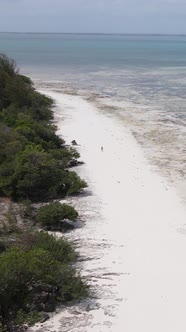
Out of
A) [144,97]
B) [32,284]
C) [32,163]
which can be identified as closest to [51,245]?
[32,284]

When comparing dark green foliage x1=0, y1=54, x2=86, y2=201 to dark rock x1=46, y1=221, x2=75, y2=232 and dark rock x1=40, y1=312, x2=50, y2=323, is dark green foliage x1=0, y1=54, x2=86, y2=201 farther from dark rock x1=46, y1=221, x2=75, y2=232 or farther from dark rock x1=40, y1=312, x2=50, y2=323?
dark rock x1=40, y1=312, x2=50, y2=323

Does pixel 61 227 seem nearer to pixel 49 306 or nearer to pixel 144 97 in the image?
pixel 49 306

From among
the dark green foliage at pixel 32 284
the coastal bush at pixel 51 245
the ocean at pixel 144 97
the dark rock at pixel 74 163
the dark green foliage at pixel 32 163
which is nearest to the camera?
the dark green foliage at pixel 32 284

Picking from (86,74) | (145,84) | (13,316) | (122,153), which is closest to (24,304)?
(13,316)

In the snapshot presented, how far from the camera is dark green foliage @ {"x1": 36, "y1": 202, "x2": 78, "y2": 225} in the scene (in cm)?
1371

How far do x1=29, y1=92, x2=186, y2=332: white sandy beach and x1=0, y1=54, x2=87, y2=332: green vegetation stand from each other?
484 mm

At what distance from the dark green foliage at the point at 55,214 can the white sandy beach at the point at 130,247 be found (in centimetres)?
57

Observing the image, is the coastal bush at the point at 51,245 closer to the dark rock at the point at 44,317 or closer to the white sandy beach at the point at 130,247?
the white sandy beach at the point at 130,247

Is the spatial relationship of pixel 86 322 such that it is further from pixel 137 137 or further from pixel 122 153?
pixel 137 137

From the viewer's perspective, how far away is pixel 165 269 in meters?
11.4

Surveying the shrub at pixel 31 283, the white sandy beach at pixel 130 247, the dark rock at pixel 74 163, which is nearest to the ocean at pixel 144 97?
the white sandy beach at pixel 130 247

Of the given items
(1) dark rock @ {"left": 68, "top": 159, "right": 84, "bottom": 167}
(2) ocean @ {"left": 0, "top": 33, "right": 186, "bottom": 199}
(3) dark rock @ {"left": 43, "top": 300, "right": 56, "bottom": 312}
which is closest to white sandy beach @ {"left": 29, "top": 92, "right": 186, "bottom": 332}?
(3) dark rock @ {"left": 43, "top": 300, "right": 56, "bottom": 312}

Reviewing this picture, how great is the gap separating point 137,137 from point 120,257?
14.5 m

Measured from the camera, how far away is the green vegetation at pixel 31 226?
30.7 feet
